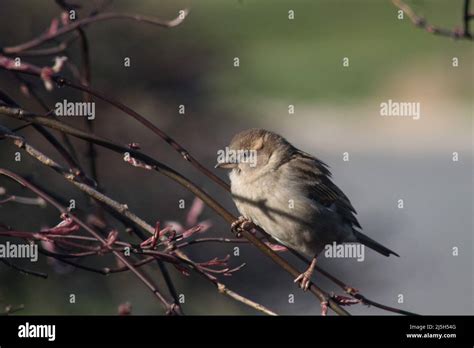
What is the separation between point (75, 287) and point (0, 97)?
11.0 ft

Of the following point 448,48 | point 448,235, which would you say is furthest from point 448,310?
point 448,48

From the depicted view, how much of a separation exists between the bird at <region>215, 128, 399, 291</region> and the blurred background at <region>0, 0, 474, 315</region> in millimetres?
938

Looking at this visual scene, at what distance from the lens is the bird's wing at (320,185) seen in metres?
3.98

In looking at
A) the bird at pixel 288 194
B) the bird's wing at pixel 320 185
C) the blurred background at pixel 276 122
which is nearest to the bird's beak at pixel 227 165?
the bird at pixel 288 194

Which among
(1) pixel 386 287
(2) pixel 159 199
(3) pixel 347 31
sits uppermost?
(3) pixel 347 31

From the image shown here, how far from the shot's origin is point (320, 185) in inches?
159

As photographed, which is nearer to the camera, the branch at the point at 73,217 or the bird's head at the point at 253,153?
the branch at the point at 73,217

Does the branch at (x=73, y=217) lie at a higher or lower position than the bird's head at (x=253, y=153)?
lower

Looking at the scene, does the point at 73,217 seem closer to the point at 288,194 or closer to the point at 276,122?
the point at 288,194

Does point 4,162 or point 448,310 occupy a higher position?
point 4,162

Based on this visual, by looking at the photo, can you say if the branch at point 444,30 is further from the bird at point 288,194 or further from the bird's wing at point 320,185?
the bird's wing at point 320,185

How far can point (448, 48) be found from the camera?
11.9 metres

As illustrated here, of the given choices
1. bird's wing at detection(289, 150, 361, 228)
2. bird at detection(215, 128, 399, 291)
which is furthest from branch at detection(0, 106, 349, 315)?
bird's wing at detection(289, 150, 361, 228)
